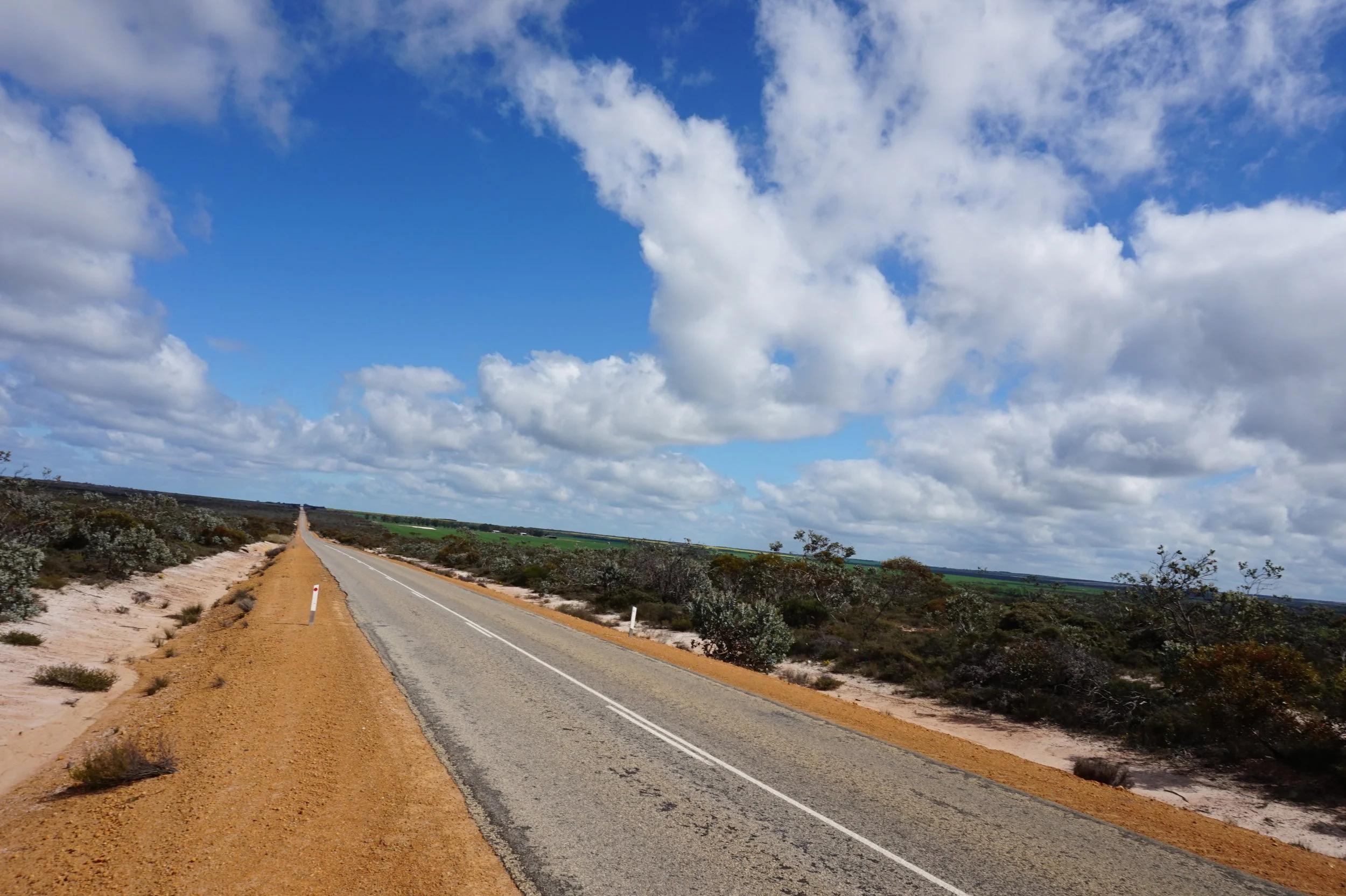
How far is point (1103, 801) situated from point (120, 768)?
12303mm

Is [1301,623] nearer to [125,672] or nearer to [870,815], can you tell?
[870,815]

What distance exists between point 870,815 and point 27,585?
2335 centimetres

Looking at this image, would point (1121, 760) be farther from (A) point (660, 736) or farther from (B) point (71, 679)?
(B) point (71, 679)

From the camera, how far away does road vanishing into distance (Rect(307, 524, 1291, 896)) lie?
5.63 m

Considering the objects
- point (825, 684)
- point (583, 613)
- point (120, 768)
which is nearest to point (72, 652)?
point (120, 768)

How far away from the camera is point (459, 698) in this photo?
1121 centimetres

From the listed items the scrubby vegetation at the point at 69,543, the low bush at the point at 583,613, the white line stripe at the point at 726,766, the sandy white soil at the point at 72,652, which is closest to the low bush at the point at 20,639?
the sandy white soil at the point at 72,652

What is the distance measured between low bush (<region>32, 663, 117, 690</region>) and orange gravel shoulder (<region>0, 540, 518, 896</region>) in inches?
95.3

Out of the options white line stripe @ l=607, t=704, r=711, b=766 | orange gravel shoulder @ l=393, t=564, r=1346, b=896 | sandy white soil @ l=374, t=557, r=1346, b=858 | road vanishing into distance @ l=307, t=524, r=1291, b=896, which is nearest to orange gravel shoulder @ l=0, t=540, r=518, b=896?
road vanishing into distance @ l=307, t=524, r=1291, b=896

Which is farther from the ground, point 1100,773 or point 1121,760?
point 1100,773

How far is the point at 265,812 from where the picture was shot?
21.2ft

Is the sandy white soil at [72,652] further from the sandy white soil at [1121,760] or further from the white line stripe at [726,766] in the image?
the sandy white soil at [1121,760]

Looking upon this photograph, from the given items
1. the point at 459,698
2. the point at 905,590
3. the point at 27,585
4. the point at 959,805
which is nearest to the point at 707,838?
the point at 959,805

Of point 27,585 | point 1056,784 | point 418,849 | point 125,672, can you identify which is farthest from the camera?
point 27,585
